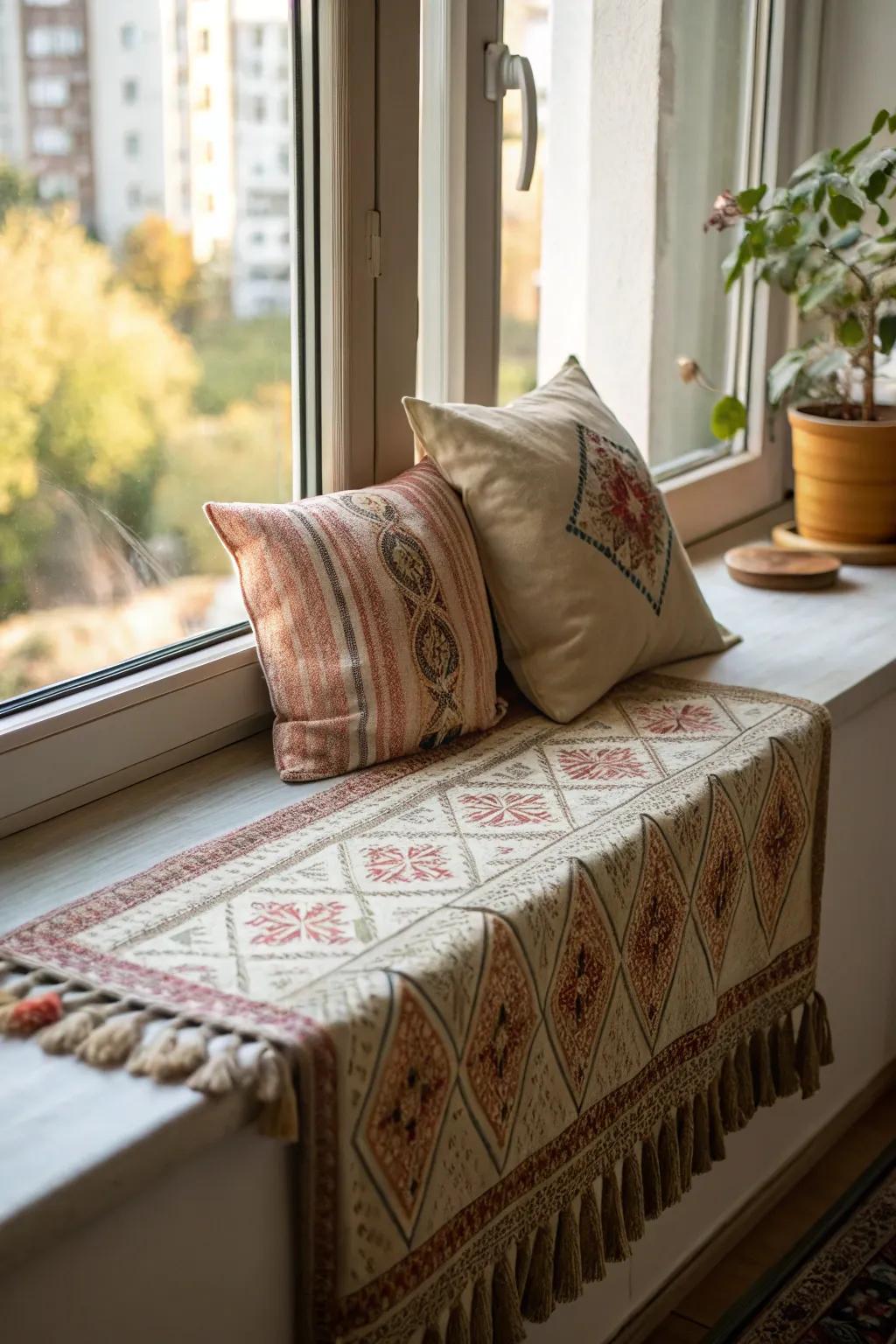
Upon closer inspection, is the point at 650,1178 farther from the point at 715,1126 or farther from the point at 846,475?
the point at 846,475

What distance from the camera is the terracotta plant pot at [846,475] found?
2318 millimetres

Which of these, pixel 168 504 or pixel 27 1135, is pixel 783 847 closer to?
pixel 168 504

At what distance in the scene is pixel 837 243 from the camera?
7.20 feet

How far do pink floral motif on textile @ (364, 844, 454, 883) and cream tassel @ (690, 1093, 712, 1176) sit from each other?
0.41 metres

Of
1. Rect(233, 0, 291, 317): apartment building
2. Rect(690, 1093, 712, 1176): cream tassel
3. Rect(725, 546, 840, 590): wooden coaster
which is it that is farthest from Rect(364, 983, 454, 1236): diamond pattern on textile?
Rect(725, 546, 840, 590): wooden coaster

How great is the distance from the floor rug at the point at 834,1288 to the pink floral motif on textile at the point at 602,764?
0.65 metres

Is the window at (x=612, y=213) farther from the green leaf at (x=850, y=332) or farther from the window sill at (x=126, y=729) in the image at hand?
the window sill at (x=126, y=729)

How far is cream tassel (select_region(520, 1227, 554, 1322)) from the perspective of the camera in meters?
1.27

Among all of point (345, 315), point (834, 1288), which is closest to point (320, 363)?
point (345, 315)

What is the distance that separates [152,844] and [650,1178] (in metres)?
0.57

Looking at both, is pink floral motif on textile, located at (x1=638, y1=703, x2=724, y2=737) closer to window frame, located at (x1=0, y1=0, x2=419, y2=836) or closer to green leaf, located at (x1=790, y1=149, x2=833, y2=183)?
window frame, located at (x1=0, y1=0, x2=419, y2=836)

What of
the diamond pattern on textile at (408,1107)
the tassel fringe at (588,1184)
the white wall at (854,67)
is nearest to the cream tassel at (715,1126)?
the tassel fringe at (588,1184)

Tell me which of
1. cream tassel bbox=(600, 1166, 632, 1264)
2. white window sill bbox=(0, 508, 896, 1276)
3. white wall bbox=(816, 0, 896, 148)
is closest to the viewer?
white window sill bbox=(0, 508, 896, 1276)

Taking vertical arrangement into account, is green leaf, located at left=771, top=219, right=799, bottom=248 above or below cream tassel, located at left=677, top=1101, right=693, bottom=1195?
above
